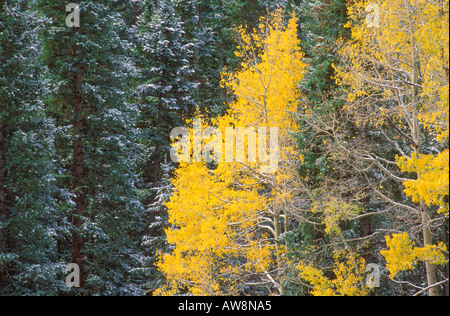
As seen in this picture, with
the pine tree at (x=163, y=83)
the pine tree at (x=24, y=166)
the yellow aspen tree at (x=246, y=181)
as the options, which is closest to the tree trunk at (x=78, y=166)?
the pine tree at (x=24, y=166)

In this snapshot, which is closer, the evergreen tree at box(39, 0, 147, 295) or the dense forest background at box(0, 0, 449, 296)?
the dense forest background at box(0, 0, 449, 296)

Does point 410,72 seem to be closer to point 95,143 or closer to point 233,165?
point 233,165

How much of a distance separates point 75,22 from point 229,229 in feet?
29.9

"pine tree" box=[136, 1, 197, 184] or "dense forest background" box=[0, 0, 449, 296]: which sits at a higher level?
"pine tree" box=[136, 1, 197, 184]

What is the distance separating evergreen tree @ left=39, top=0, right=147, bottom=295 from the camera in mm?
18094

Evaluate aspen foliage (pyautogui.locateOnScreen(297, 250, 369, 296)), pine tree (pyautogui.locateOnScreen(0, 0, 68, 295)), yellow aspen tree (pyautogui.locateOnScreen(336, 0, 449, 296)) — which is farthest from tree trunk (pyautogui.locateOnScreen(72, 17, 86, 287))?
yellow aspen tree (pyautogui.locateOnScreen(336, 0, 449, 296))

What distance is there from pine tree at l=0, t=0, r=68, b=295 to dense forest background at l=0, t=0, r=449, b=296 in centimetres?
6

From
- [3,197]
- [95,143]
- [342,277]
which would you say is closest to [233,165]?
[342,277]

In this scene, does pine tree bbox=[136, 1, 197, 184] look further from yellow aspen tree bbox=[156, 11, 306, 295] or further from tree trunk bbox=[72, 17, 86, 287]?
yellow aspen tree bbox=[156, 11, 306, 295]

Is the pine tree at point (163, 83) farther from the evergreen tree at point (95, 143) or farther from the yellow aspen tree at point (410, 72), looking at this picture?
the yellow aspen tree at point (410, 72)

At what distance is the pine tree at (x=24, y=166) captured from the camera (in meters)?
15.3

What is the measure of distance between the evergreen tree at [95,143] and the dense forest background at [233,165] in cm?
7

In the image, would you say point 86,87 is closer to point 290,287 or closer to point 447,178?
point 290,287
